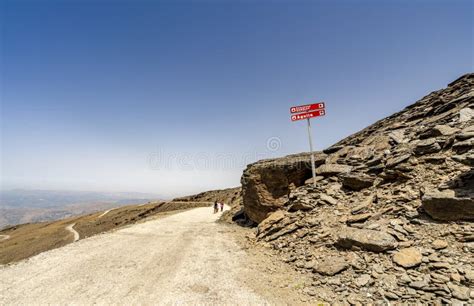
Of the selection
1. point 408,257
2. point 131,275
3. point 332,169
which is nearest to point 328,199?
point 332,169

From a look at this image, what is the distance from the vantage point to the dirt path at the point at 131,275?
8883 millimetres

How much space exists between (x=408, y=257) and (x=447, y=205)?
305cm

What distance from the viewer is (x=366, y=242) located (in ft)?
33.1

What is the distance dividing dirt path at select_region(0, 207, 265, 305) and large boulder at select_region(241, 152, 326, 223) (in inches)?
198

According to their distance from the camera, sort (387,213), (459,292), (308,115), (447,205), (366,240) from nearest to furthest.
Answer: (459,292), (447,205), (366,240), (387,213), (308,115)

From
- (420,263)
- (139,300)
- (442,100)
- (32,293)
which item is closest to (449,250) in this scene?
(420,263)

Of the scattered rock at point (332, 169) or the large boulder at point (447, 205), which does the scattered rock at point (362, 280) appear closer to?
the large boulder at point (447, 205)

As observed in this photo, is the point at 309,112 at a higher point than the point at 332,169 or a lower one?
higher

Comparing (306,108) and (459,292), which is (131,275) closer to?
(459,292)

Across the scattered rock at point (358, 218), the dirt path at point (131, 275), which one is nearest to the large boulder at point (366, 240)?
the scattered rock at point (358, 218)

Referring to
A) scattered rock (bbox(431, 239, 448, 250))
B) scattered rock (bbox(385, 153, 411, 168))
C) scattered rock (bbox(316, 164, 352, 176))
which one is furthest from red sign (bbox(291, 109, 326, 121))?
scattered rock (bbox(431, 239, 448, 250))

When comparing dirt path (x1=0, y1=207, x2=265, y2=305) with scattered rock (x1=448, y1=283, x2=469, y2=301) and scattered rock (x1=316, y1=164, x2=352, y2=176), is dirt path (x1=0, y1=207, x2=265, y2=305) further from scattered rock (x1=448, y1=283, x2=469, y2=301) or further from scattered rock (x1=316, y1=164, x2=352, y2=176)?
scattered rock (x1=316, y1=164, x2=352, y2=176)

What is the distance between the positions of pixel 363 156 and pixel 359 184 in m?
3.78

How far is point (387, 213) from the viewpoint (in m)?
11.6
